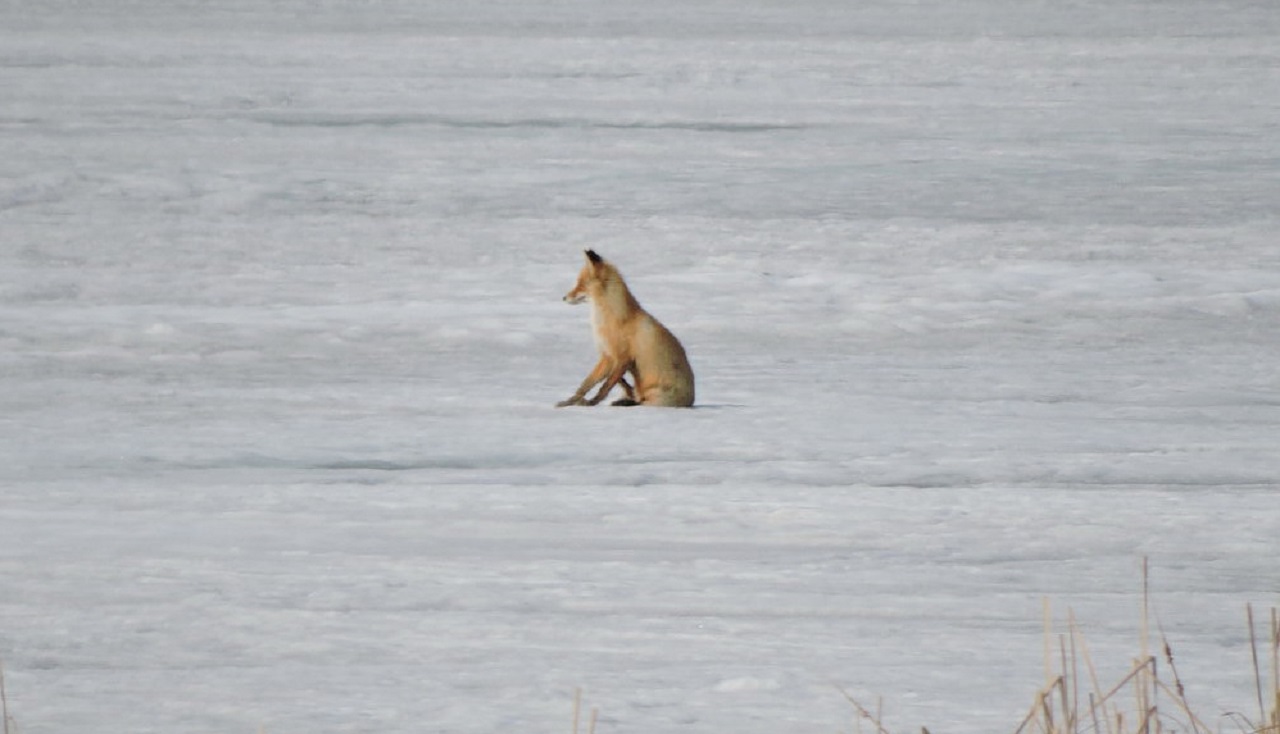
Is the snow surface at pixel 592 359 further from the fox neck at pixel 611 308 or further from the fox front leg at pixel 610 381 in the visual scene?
the fox neck at pixel 611 308

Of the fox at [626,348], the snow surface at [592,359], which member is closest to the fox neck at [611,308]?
the fox at [626,348]

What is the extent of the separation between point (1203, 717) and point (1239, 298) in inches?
192

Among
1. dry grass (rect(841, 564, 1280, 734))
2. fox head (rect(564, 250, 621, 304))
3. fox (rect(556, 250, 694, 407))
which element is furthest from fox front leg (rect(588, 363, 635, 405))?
dry grass (rect(841, 564, 1280, 734))

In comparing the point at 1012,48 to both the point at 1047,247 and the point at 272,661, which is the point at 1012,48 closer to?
the point at 1047,247

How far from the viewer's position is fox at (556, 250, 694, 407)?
5840mm

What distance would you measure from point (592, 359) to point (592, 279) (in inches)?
41.1

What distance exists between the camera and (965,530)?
14.4ft

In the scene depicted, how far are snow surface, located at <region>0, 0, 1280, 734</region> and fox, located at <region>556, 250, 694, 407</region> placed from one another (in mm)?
114

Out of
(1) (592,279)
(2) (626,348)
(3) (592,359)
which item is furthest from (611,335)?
(3) (592,359)

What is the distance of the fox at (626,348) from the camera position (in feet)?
19.2

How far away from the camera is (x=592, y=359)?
693 centimetres

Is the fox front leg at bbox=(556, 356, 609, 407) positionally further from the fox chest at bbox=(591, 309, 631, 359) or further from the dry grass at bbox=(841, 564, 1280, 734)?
the dry grass at bbox=(841, 564, 1280, 734)

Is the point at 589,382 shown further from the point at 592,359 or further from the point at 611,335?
the point at 592,359

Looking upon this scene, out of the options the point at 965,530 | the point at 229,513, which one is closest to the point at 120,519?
the point at 229,513
